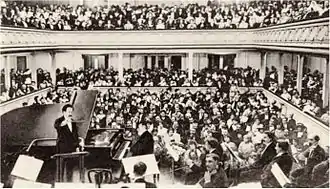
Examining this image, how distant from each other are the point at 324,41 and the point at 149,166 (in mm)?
1811

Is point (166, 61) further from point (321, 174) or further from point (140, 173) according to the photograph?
point (321, 174)

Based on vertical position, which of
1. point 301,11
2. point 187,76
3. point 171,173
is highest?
point 301,11

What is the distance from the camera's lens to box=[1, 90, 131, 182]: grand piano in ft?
12.9

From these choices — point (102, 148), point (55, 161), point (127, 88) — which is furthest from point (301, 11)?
point (55, 161)

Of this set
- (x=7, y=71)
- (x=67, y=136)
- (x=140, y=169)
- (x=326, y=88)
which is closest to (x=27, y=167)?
(x=67, y=136)

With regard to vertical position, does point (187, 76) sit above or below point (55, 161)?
above

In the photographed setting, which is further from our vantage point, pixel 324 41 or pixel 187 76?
pixel 187 76

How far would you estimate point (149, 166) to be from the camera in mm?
3941

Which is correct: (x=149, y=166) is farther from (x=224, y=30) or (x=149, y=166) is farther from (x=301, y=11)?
(x=301, y=11)

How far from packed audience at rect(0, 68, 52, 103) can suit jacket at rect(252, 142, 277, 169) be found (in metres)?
1.95

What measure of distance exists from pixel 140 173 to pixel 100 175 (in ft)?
1.15

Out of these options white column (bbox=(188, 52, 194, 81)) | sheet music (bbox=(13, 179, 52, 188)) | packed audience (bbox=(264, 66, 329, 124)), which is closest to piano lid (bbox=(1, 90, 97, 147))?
sheet music (bbox=(13, 179, 52, 188))

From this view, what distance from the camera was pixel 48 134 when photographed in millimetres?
3955

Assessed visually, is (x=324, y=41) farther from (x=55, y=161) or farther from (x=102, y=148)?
(x=55, y=161)
